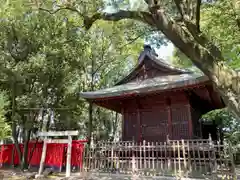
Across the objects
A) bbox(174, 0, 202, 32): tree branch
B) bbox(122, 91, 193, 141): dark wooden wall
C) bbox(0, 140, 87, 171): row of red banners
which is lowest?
bbox(0, 140, 87, 171): row of red banners

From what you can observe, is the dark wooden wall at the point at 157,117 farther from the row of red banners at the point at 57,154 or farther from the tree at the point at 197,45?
the tree at the point at 197,45

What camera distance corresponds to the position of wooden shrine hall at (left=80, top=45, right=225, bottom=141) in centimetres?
974

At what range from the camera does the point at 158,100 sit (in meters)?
11.1

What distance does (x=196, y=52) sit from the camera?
17.2ft

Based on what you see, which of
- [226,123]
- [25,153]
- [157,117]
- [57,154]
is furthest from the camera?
[226,123]

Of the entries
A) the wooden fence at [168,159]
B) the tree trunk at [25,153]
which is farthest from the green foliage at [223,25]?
the tree trunk at [25,153]

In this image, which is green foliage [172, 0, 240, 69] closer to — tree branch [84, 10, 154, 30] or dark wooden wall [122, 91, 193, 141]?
dark wooden wall [122, 91, 193, 141]

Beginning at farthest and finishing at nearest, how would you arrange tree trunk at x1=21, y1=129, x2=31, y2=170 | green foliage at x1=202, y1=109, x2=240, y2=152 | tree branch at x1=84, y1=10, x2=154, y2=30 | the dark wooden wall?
green foliage at x1=202, y1=109, x2=240, y2=152
tree trunk at x1=21, y1=129, x2=31, y2=170
the dark wooden wall
tree branch at x1=84, y1=10, x2=154, y2=30

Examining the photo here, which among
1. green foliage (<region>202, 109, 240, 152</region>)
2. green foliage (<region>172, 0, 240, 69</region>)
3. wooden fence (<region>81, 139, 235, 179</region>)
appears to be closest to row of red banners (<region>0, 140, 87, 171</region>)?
wooden fence (<region>81, 139, 235, 179</region>)

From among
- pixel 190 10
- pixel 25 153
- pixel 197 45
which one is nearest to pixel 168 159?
pixel 197 45

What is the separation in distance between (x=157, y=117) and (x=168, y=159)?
2875mm

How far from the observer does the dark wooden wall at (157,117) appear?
1022 centimetres

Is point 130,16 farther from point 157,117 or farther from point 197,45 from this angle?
point 157,117

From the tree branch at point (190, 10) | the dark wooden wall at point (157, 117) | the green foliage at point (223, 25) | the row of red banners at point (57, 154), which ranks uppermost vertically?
the green foliage at point (223, 25)
